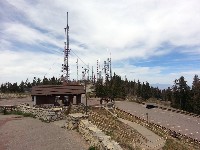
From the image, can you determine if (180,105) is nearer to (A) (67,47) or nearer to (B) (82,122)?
(A) (67,47)

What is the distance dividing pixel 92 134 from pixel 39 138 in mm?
4647

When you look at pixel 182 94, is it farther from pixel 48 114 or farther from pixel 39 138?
pixel 39 138

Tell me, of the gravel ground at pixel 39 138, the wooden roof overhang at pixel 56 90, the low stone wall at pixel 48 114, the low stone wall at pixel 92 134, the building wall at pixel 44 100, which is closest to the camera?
the low stone wall at pixel 92 134

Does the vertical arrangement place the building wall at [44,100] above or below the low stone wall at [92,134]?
above

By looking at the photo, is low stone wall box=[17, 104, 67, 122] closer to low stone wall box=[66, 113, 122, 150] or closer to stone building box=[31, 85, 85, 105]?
low stone wall box=[66, 113, 122, 150]

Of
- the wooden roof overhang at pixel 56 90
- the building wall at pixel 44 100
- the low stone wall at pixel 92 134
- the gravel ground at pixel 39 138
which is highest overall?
the wooden roof overhang at pixel 56 90

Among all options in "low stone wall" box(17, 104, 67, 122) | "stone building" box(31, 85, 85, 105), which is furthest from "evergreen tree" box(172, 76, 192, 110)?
"low stone wall" box(17, 104, 67, 122)

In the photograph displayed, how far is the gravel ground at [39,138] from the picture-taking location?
16.7 metres

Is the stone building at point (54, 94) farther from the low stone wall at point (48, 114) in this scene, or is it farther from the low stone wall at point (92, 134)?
the low stone wall at point (92, 134)

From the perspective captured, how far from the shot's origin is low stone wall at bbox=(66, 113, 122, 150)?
1368 centimetres

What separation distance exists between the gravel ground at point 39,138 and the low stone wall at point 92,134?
0.49 m

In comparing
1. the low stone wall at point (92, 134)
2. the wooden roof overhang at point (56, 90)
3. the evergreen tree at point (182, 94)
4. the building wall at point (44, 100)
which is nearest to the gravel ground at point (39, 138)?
the low stone wall at point (92, 134)

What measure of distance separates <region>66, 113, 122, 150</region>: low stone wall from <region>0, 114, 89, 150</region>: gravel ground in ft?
A: 1.61

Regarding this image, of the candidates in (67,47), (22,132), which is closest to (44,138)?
(22,132)
